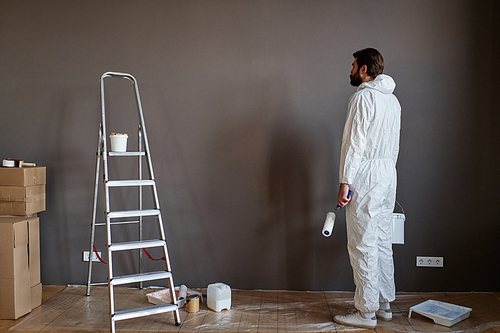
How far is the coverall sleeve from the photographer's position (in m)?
2.42

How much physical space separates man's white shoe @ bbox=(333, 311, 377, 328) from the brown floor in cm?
4

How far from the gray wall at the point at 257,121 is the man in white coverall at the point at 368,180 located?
58 centimetres

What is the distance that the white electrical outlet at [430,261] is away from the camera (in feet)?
10.0

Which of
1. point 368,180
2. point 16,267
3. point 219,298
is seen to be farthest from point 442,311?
point 16,267

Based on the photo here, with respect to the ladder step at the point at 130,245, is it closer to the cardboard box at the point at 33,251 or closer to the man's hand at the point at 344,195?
the cardboard box at the point at 33,251

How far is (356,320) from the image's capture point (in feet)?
8.18

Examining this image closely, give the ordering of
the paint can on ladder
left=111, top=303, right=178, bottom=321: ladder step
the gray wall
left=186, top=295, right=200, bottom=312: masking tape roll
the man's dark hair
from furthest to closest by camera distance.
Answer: the gray wall → the paint can on ladder → left=186, top=295, right=200, bottom=312: masking tape roll → the man's dark hair → left=111, top=303, right=178, bottom=321: ladder step

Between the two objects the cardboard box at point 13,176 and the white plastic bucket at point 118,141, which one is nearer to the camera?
the white plastic bucket at point 118,141

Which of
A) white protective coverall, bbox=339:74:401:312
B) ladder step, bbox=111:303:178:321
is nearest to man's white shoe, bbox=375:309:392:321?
white protective coverall, bbox=339:74:401:312

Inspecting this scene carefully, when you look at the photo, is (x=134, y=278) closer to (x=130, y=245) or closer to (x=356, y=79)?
(x=130, y=245)

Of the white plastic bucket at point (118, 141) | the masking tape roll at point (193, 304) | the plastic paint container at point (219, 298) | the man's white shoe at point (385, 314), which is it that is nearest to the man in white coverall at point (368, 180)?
the man's white shoe at point (385, 314)

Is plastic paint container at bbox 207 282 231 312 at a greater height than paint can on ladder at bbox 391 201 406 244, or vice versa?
paint can on ladder at bbox 391 201 406 244

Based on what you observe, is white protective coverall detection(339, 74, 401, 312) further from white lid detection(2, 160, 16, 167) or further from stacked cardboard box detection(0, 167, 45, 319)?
white lid detection(2, 160, 16, 167)

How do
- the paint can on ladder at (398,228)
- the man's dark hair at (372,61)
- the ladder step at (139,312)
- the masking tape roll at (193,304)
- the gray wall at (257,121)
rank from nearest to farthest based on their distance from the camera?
the ladder step at (139,312)
the man's dark hair at (372,61)
the masking tape roll at (193,304)
the paint can on ladder at (398,228)
the gray wall at (257,121)
